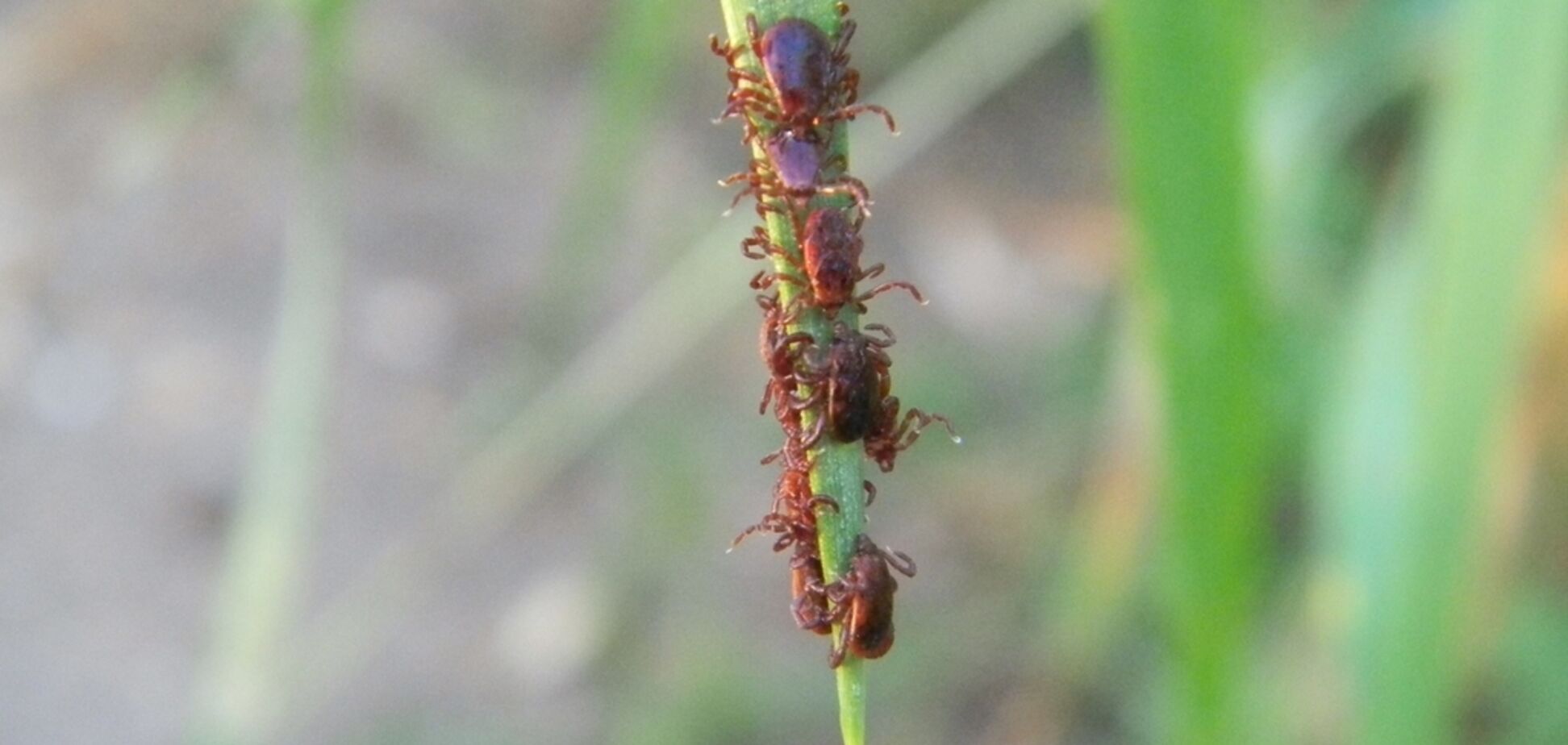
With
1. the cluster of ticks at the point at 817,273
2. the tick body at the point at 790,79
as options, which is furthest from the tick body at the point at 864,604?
the tick body at the point at 790,79

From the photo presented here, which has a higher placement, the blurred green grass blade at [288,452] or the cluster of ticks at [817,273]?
the blurred green grass blade at [288,452]

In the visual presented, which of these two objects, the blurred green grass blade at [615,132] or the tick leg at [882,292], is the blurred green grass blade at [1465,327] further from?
the blurred green grass blade at [615,132]

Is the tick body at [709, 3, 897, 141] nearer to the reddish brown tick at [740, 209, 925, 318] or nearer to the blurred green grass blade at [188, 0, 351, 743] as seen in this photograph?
the reddish brown tick at [740, 209, 925, 318]

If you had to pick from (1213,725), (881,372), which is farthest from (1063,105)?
(881,372)

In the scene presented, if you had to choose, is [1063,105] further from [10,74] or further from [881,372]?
[881,372]

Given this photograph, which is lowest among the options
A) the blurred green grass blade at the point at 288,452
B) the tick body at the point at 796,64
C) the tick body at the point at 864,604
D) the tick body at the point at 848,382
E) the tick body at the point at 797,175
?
the tick body at the point at 864,604

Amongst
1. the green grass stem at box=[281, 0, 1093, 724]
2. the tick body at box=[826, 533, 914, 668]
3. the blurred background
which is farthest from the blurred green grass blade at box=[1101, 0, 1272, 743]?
the green grass stem at box=[281, 0, 1093, 724]
